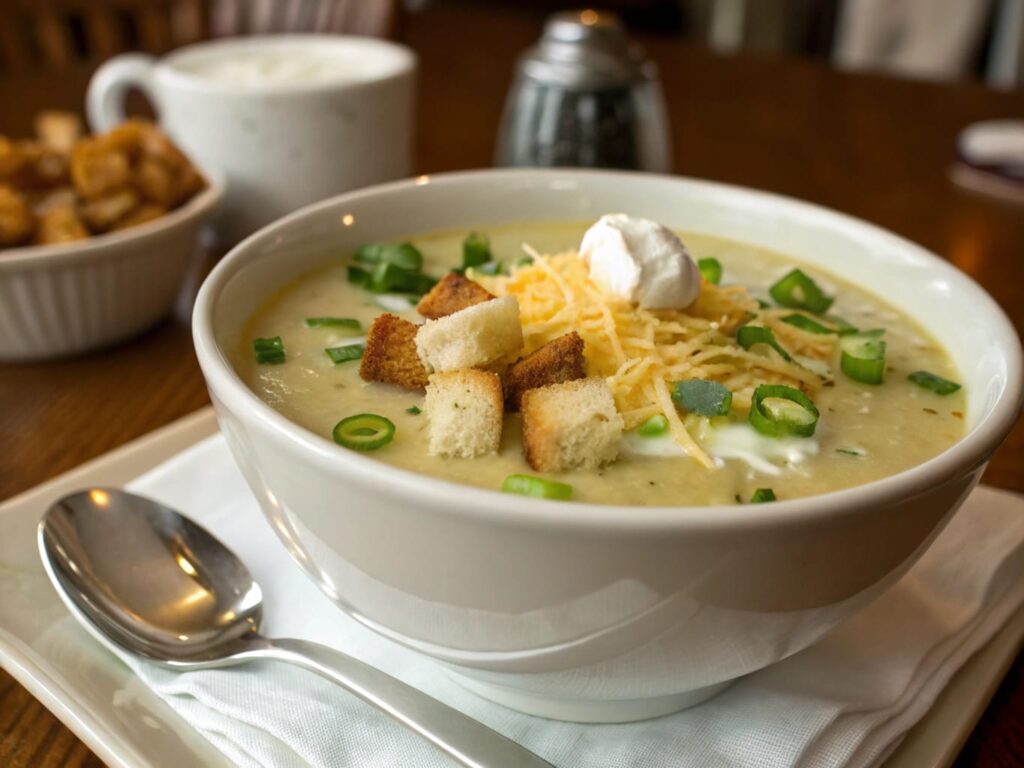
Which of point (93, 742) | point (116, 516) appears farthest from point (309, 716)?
point (116, 516)

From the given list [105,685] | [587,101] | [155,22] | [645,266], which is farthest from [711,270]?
[155,22]

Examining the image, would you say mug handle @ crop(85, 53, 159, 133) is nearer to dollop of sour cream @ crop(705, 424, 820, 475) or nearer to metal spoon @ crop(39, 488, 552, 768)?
metal spoon @ crop(39, 488, 552, 768)

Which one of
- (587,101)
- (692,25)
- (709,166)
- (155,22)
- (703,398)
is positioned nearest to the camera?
(703,398)

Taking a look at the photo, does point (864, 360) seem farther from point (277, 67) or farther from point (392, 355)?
point (277, 67)

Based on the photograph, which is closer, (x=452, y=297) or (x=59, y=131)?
(x=452, y=297)

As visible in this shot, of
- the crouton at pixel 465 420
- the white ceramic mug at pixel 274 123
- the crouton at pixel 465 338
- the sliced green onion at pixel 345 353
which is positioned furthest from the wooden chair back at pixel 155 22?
the crouton at pixel 465 420

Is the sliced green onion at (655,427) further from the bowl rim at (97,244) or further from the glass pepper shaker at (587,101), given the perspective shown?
the glass pepper shaker at (587,101)
